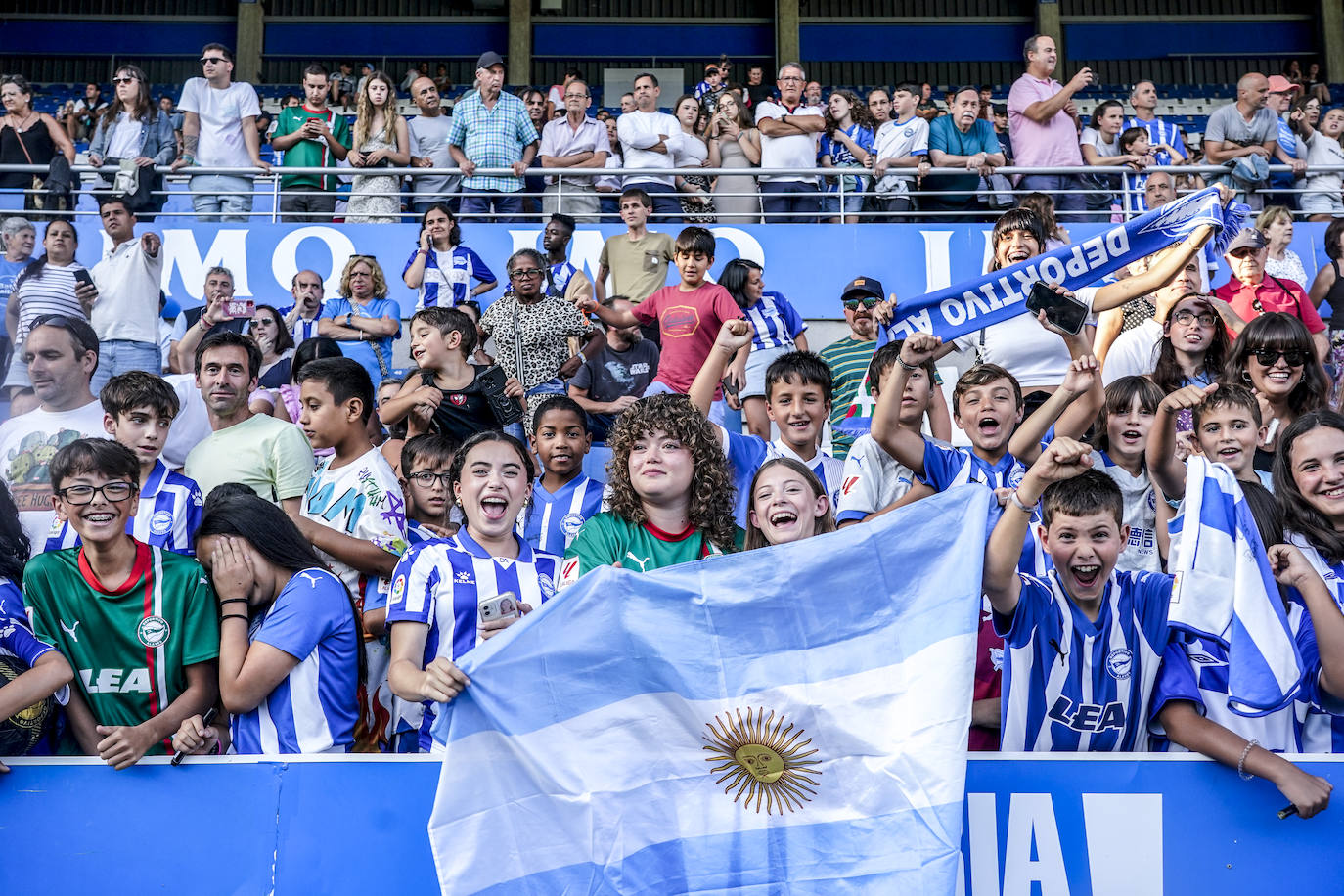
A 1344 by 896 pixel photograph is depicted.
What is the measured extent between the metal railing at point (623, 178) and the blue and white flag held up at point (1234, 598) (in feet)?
24.3

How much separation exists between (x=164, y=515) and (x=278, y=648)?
146cm

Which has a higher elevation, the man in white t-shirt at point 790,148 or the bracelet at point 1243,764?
the man in white t-shirt at point 790,148

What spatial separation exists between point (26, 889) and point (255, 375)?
3377 mm

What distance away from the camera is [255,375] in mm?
6438

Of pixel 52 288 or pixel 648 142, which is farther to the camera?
pixel 648 142

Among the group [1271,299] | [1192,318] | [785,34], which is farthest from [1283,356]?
[785,34]

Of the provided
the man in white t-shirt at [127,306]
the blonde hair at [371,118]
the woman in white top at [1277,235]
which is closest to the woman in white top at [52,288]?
the man in white t-shirt at [127,306]

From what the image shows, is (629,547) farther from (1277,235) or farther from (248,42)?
(248,42)

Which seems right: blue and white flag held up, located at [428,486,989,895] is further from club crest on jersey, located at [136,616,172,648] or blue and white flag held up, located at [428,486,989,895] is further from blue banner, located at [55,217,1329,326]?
blue banner, located at [55,217,1329,326]

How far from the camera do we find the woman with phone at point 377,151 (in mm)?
11695

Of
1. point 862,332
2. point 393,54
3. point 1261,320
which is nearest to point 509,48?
point 393,54

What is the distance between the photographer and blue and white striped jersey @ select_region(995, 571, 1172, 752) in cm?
376

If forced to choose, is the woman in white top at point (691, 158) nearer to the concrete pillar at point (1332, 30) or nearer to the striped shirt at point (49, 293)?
the striped shirt at point (49, 293)

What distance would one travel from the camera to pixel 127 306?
9.34 m
